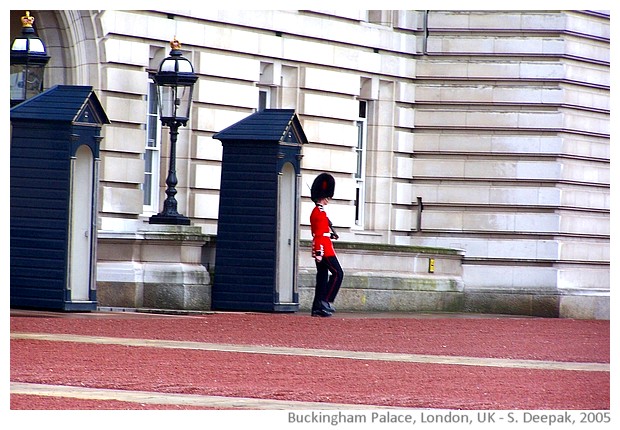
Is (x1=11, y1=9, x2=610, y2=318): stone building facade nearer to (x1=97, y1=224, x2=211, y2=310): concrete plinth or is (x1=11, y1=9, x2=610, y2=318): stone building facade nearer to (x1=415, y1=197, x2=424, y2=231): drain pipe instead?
(x1=415, y1=197, x2=424, y2=231): drain pipe

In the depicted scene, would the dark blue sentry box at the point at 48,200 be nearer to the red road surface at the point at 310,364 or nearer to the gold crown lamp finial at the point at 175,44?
the red road surface at the point at 310,364

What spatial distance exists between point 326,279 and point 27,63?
3.76 m

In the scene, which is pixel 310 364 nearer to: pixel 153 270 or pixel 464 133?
pixel 153 270

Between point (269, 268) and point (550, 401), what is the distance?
25.7 feet

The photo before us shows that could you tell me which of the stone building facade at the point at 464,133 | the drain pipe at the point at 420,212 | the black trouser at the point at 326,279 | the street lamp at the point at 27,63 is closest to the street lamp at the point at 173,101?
the black trouser at the point at 326,279

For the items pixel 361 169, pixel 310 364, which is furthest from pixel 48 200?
pixel 361 169

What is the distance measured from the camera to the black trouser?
17.2 meters

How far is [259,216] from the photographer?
683 inches

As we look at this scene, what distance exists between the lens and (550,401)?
380 inches

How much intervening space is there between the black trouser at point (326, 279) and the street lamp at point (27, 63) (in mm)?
3357

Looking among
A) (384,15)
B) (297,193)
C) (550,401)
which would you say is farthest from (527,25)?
(550,401)

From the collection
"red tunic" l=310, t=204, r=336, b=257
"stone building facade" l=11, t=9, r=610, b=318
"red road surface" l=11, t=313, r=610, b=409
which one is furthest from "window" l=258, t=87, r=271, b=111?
"red road surface" l=11, t=313, r=610, b=409

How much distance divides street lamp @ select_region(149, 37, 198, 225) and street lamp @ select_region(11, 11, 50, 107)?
1.76 meters

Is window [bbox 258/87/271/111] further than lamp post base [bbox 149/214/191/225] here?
Yes
